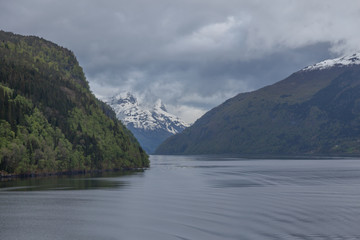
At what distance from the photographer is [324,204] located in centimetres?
9212

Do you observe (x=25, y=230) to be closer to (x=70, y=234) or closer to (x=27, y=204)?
(x=70, y=234)

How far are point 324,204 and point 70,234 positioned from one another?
54656 mm

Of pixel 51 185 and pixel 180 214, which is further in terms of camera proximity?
pixel 51 185

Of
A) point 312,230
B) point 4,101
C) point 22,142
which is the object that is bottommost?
point 312,230

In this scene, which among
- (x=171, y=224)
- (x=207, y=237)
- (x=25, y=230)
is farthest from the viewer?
(x=171, y=224)

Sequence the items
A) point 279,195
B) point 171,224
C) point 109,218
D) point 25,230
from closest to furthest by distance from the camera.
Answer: point 25,230
point 171,224
point 109,218
point 279,195

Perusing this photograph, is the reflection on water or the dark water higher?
the reflection on water

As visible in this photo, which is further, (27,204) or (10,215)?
(27,204)

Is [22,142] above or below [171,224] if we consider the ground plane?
above

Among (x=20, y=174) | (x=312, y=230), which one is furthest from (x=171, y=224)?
(x=20, y=174)

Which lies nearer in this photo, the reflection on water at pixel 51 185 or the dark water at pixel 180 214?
the dark water at pixel 180 214

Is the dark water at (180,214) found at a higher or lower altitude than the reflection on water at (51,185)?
lower

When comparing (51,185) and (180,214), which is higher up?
(51,185)

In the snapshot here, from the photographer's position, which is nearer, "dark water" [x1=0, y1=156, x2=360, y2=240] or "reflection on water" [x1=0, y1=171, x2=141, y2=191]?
"dark water" [x1=0, y1=156, x2=360, y2=240]
